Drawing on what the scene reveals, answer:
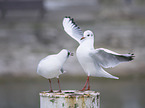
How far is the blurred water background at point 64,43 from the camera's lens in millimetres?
5785

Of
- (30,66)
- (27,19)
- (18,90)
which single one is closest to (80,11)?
(27,19)

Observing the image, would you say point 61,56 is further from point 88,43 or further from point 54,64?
point 88,43

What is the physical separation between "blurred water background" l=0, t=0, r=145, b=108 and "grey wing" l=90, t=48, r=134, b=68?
2.87m

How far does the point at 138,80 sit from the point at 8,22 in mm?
5190

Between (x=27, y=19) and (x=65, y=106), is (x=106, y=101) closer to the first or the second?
(x=65, y=106)

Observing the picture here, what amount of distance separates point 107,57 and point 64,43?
699 cm

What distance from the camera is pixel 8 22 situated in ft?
33.2

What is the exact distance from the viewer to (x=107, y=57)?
185 centimetres

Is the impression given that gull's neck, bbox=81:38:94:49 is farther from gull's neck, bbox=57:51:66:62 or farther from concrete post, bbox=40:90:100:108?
concrete post, bbox=40:90:100:108

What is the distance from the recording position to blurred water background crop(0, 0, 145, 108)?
579 cm

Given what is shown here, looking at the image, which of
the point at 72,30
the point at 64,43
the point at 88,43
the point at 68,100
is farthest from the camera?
the point at 64,43

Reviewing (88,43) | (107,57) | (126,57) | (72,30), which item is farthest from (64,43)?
(126,57)

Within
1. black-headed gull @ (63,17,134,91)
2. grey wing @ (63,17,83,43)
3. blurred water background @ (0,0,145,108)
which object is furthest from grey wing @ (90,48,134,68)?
blurred water background @ (0,0,145,108)

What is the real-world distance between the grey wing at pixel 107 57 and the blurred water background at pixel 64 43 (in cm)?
287
